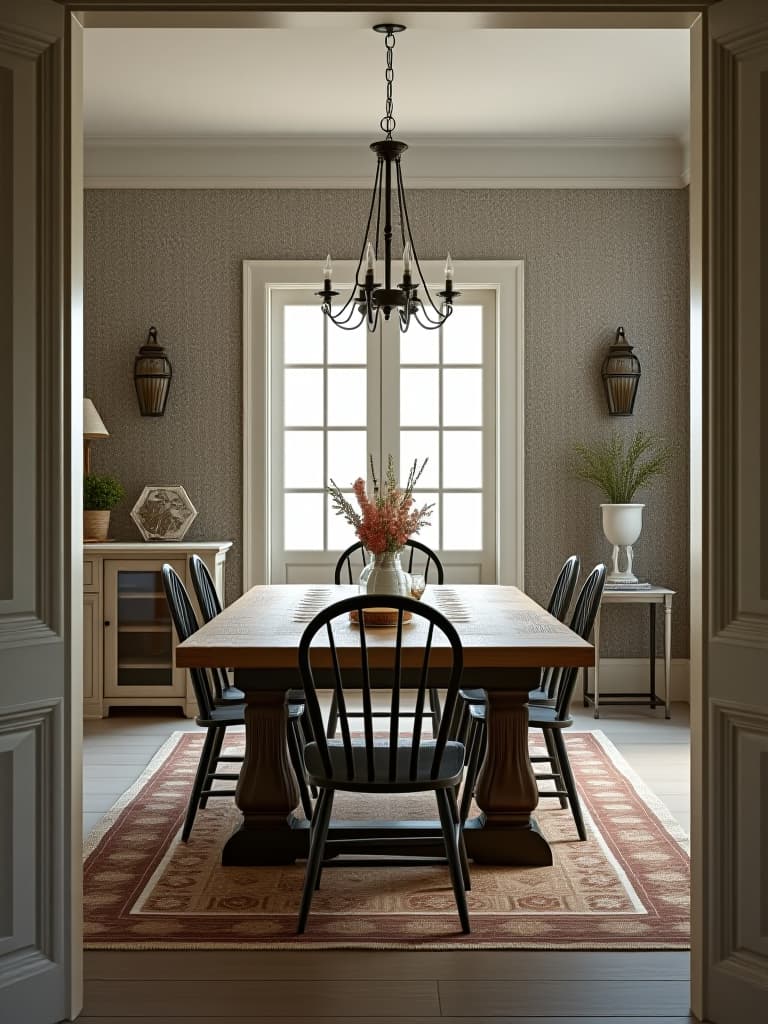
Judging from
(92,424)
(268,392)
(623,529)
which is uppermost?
(268,392)

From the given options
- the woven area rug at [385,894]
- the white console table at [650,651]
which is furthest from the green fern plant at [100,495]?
the white console table at [650,651]

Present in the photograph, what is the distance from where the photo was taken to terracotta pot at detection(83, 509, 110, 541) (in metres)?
5.86

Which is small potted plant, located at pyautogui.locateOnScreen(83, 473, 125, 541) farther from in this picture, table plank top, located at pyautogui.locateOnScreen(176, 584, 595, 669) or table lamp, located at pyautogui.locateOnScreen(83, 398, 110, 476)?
table plank top, located at pyautogui.locateOnScreen(176, 584, 595, 669)

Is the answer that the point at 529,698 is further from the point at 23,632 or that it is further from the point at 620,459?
the point at 620,459

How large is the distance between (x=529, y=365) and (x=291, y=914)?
12.6 feet

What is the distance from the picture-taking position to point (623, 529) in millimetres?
5887

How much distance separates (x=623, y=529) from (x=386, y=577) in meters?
2.31

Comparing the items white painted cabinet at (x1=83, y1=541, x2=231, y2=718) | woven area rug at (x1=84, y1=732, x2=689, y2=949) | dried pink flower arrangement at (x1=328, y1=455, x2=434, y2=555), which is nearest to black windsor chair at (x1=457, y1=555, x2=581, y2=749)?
woven area rug at (x1=84, y1=732, x2=689, y2=949)

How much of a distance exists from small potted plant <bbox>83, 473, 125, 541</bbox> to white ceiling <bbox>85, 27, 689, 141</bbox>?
6.24 feet

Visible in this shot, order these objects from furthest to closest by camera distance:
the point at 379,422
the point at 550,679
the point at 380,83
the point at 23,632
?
the point at 379,422, the point at 380,83, the point at 550,679, the point at 23,632

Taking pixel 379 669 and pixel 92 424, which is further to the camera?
pixel 92 424

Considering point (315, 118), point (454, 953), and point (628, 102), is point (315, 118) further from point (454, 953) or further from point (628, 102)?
point (454, 953)
